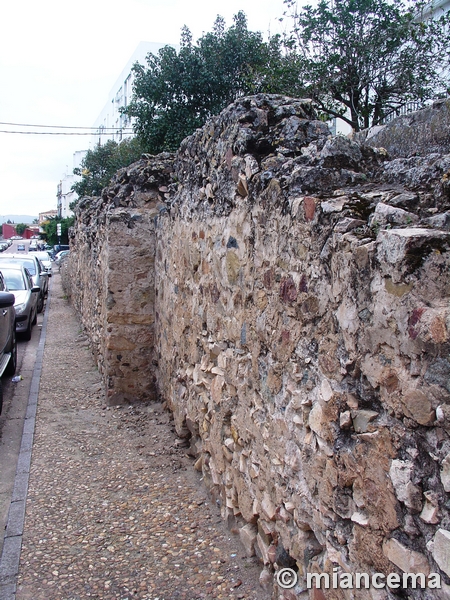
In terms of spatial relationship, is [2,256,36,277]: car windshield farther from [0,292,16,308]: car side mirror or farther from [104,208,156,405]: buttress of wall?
[104,208,156,405]: buttress of wall

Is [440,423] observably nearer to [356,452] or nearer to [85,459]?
[356,452]

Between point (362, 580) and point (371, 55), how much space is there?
1465 centimetres

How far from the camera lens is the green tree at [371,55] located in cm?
1412

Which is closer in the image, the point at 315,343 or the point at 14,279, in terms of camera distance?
the point at 315,343

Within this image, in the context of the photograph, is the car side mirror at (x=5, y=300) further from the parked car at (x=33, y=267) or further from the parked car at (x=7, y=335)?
the parked car at (x=33, y=267)

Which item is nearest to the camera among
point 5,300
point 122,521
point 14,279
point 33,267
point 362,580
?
point 362,580

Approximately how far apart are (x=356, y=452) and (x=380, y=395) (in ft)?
0.88

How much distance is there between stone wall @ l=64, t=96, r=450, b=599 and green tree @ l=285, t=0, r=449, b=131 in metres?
11.0

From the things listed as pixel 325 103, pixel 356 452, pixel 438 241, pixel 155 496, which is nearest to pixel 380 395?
pixel 356 452

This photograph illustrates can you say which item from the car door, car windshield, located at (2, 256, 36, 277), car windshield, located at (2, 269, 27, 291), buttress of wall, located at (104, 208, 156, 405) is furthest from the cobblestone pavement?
car windshield, located at (2, 256, 36, 277)

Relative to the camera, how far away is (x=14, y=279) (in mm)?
12633

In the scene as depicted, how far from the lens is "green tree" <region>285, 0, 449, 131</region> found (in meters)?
14.1

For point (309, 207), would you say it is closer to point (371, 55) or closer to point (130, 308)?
point (130, 308)

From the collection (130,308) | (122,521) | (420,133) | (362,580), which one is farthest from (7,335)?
(362,580)
